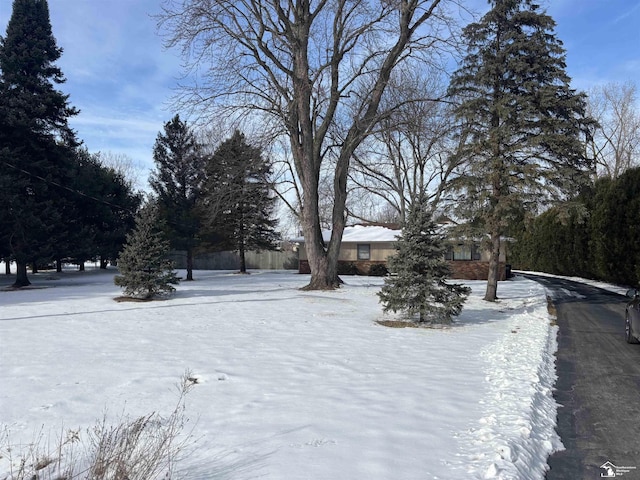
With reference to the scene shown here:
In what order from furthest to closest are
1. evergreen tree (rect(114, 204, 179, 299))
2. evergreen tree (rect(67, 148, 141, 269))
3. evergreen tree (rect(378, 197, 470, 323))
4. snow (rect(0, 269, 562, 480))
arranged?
evergreen tree (rect(67, 148, 141, 269)) → evergreen tree (rect(114, 204, 179, 299)) → evergreen tree (rect(378, 197, 470, 323)) → snow (rect(0, 269, 562, 480))

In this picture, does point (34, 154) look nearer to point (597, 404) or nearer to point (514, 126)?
point (514, 126)

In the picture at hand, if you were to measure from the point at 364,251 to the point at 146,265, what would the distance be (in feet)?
80.1

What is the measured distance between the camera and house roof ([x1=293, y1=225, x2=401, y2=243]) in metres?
37.6

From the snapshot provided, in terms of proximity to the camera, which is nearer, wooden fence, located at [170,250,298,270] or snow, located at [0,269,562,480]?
snow, located at [0,269,562,480]

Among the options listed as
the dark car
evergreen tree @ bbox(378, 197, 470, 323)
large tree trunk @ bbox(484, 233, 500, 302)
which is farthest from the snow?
large tree trunk @ bbox(484, 233, 500, 302)

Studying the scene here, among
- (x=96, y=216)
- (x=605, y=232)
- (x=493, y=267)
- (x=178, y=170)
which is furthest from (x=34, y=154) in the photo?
(x=605, y=232)

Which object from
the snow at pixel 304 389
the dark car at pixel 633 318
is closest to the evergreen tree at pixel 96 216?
the snow at pixel 304 389

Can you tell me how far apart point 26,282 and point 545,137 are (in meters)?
24.2

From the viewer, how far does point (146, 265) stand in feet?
51.1

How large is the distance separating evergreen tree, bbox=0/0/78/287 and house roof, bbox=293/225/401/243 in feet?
65.3

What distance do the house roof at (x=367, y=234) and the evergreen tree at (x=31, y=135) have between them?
19.9 metres

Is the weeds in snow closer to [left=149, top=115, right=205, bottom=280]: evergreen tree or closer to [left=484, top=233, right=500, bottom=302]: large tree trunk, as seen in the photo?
[left=484, top=233, right=500, bottom=302]: large tree trunk

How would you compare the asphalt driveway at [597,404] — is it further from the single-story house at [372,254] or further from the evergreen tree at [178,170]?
the evergreen tree at [178,170]

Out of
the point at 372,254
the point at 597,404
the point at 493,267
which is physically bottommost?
the point at 597,404
